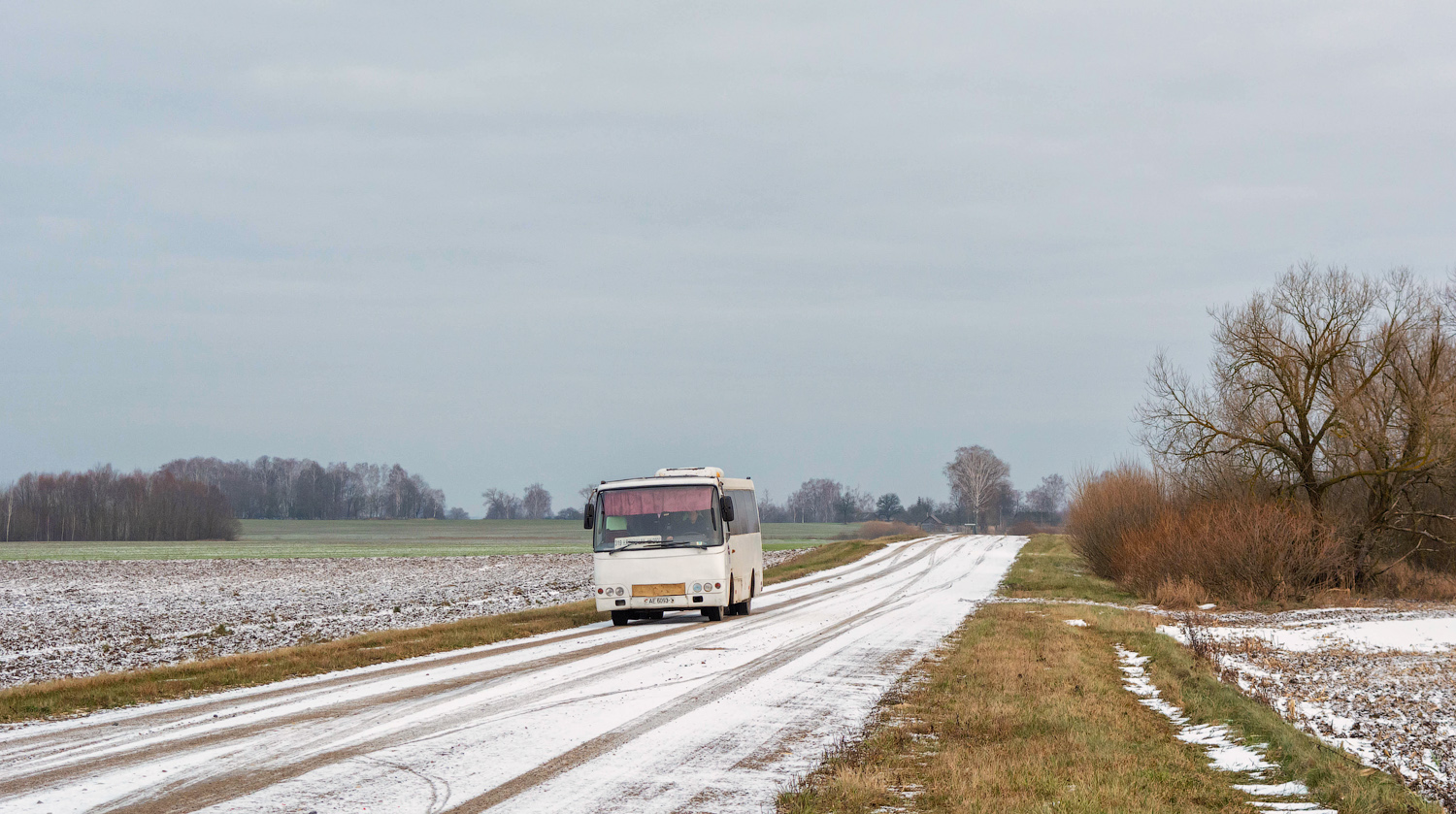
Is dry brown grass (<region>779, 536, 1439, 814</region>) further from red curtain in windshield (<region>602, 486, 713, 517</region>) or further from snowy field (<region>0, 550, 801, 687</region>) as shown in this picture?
snowy field (<region>0, 550, 801, 687</region>)

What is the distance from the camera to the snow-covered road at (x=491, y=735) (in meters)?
7.53

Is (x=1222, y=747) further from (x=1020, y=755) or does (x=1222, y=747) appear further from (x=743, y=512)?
(x=743, y=512)

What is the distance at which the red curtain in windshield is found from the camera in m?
23.3

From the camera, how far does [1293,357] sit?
106 ft

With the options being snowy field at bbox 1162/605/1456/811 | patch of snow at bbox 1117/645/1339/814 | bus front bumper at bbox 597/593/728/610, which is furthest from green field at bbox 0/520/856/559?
patch of snow at bbox 1117/645/1339/814

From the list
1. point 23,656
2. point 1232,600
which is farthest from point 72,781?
point 1232,600

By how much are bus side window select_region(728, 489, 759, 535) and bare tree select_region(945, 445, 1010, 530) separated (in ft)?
428

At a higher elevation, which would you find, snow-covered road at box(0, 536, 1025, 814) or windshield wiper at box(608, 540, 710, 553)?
windshield wiper at box(608, 540, 710, 553)

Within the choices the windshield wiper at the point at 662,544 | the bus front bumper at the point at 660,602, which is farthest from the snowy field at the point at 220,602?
the windshield wiper at the point at 662,544

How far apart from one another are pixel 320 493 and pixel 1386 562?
187 meters

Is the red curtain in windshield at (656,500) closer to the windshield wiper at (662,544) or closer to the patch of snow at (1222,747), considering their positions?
the windshield wiper at (662,544)

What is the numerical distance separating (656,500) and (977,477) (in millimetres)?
136889

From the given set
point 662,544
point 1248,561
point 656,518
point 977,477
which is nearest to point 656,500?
point 656,518

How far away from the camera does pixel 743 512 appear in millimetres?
26703
